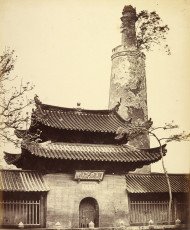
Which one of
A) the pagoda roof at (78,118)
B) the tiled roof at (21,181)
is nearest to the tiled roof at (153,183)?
the pagoda roof at (78,118)

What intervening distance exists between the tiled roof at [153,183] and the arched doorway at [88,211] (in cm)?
119

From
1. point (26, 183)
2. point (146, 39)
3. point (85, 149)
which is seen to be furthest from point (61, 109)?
point (146, 39)

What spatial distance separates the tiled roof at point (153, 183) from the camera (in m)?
13.4

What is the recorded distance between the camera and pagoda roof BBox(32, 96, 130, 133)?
13133 millimetres

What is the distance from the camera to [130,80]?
769 inches

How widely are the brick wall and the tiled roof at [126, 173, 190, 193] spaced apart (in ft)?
1.69

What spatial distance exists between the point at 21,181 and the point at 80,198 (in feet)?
5.82

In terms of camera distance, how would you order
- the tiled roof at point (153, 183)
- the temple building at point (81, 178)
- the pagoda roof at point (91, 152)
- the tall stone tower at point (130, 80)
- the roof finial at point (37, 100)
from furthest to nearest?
the tall stone tower at point (130, 80) → the tiled roof at point (153, 183) → the roof finial at point (37, 100) → the pagoda roof at point (91, 152) → the temple building at point (81, 178)

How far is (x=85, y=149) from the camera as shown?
1307cm

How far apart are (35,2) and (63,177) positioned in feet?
16.7

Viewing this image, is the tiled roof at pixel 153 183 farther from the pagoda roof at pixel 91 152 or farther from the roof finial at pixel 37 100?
the roof finial at pixel 37 100

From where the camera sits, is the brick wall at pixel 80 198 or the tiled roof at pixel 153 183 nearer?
the brick wall at pixel 80 198

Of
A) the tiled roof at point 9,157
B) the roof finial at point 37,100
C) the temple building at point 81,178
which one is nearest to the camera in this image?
the temple building at point 81,178

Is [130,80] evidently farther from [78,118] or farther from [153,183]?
[153,183]
